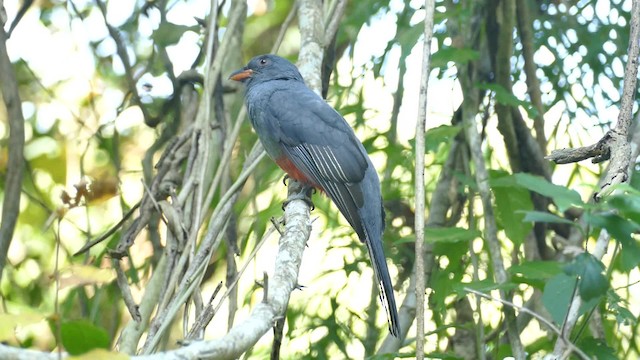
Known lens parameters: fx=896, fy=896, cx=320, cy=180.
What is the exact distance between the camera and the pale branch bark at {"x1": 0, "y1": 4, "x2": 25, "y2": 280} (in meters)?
4.18

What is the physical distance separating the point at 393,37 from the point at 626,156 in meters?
2.59

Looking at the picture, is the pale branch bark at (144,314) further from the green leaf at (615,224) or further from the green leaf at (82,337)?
the green leaf at (615,224)

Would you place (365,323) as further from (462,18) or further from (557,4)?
(557,4)

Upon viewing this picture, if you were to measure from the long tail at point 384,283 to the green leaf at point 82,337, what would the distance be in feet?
5.52

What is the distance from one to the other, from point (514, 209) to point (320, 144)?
3.15 ft

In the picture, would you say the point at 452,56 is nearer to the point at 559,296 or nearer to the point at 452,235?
the point at 452,235

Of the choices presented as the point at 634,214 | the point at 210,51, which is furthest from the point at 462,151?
the point at 634,214

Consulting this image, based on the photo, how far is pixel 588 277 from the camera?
71.4 inches

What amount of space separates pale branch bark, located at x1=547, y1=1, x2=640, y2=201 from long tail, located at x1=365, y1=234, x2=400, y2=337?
3.57 ft

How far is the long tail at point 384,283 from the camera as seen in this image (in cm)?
331

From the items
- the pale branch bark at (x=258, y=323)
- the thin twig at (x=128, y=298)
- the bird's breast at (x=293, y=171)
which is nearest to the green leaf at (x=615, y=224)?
the pale branch bark at (x=258, y=323)

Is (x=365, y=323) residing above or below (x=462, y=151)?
below

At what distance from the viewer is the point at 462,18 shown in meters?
4.72

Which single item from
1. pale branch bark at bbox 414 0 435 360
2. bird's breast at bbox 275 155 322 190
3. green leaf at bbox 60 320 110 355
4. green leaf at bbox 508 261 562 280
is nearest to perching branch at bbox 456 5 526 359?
green leaf at bbox 508 261 562 280
